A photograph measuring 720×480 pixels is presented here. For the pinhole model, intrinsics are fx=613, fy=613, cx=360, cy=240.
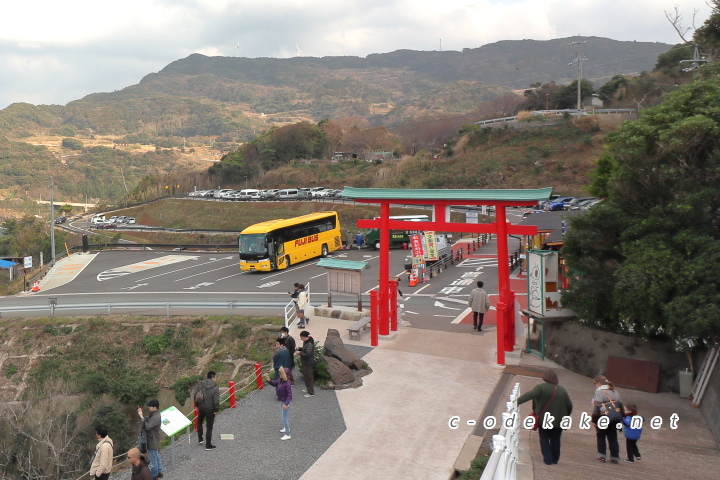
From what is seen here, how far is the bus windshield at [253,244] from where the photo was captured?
31.5 m

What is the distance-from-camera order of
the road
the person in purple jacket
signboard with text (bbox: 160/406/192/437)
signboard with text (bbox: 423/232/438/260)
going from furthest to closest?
signboard with text (bbox: 423/232/438/260)
the road
the person in purple jacket
signboard with text (bbox: 160/406/192/437)

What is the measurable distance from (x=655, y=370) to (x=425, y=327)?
7.55 meters

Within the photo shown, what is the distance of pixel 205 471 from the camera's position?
9.39 m

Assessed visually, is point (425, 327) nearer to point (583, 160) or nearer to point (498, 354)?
point (498, 354)

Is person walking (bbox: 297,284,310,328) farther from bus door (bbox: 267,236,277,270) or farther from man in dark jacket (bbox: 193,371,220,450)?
bus door (bbox: 267,236,277,270)

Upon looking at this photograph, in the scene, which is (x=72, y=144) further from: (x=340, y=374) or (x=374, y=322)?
(x=340, y=374)

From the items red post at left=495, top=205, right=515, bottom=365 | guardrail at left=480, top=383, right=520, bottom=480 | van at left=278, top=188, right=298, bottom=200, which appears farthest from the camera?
van at left=278, top=188, right=298, bottom=200

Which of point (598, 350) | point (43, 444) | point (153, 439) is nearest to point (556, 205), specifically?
point (598, 350)

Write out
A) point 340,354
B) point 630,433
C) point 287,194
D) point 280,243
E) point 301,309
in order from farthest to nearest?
point 287,194 < point 280,243 < point 301,309 < point 340,354 < point 630,433

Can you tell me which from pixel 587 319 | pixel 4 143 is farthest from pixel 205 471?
pixel 4 143

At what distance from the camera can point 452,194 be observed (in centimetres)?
1539

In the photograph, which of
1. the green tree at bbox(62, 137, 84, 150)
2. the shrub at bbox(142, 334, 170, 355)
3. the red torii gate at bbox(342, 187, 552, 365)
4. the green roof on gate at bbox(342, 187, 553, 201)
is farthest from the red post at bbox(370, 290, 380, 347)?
the green tree at bbox(62, 137, 84, 150)

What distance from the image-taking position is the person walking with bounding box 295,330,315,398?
12055 mm

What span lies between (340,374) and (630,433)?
6.37m
